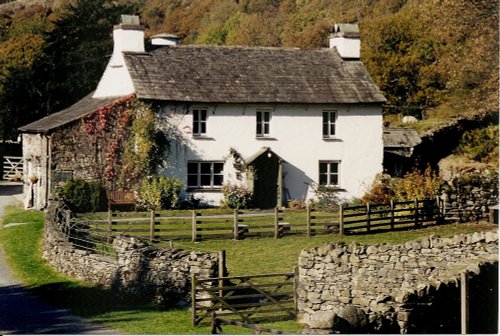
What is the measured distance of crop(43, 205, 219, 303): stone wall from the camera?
22141mm

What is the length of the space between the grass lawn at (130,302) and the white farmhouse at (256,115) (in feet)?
23.1

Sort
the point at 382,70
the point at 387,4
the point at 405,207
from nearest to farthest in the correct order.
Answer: the point at 405,207, the point at 382,70, the point at 387,4

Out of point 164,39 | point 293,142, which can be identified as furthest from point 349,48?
point 164,39

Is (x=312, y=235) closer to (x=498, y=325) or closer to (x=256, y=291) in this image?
(x=256, y=291)

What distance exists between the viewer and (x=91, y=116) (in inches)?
1517

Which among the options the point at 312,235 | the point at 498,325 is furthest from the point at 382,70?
the point at 498,325

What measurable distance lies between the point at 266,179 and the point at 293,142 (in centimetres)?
213

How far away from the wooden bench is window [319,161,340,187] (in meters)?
8.25

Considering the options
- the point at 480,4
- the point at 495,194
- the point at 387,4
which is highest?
the point at 387,4

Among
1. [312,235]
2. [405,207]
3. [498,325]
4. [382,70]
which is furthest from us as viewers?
[382,70]

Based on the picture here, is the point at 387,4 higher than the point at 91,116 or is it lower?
higher

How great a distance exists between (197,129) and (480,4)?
13.0 metres

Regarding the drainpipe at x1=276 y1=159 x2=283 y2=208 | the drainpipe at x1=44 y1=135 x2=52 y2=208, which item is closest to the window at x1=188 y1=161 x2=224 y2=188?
the drainpipe at x1=276 y1=159 x2=283 y2=208

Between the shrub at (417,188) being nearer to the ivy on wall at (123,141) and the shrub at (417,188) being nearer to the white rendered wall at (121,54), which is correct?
the ivy on wall at (123,141)
